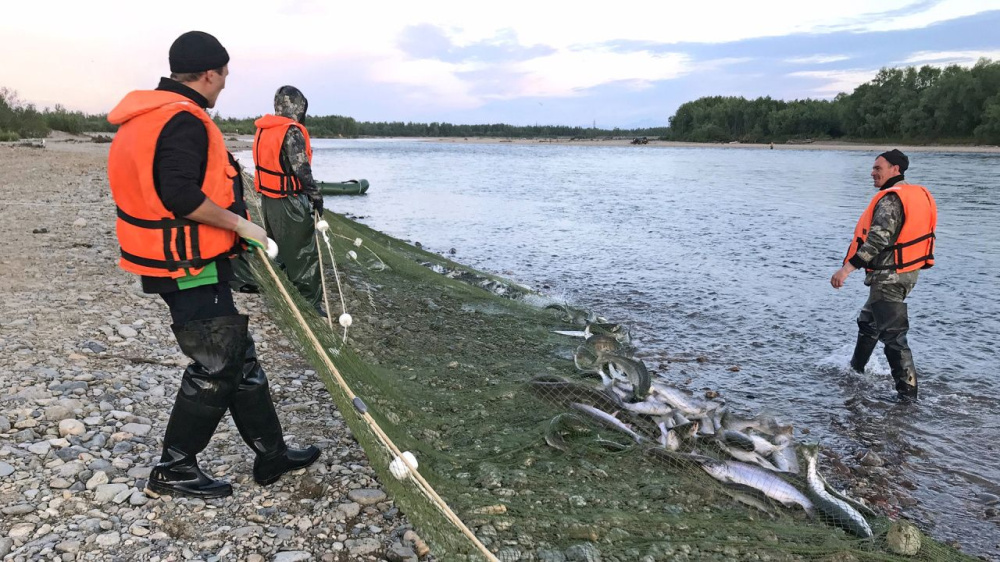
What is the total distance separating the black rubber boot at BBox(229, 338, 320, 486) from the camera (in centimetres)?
373

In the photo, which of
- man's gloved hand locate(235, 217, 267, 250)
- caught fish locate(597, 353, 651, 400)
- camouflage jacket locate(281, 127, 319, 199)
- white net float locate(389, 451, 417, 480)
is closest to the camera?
white net float locate(389, 451, 417, 480)

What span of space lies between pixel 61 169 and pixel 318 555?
25522 millimetres

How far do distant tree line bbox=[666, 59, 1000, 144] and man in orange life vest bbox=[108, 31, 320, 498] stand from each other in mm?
79686

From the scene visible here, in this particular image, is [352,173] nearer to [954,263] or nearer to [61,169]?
[61,169]

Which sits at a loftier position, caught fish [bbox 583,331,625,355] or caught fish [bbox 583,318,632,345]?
caught fish [bbox 583,331,625,355]

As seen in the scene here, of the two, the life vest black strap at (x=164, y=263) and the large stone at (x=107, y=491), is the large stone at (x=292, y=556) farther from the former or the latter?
the life vest black strap at (x=164, y=263)

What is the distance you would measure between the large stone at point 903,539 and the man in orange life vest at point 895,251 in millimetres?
3441

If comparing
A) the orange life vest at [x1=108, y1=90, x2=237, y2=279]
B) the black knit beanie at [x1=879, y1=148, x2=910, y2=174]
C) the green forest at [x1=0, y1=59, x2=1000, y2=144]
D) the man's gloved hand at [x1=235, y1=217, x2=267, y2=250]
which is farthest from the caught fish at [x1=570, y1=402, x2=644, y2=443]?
the green forest at [x1=0, y1=59, x2=1000, y2=144]

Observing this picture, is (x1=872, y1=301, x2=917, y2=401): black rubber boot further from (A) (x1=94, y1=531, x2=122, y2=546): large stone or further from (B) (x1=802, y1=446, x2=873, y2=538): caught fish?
(A) (x1=94, y1=531, x2=122, y2=546): large stone

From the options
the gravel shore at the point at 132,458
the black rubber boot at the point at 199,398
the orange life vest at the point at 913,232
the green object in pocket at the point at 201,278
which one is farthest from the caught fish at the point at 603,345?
the green object in pocket at the point at 201,278

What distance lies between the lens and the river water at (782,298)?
6.32m

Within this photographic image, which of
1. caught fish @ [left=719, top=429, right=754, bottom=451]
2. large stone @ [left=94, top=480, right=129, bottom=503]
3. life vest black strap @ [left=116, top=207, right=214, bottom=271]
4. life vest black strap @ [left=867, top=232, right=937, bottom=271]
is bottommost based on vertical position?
caught fish @ [left=719, top=429, right=754, bottom=451]

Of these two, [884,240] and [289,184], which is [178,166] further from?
[884,240]

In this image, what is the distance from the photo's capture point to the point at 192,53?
329 centimetres
